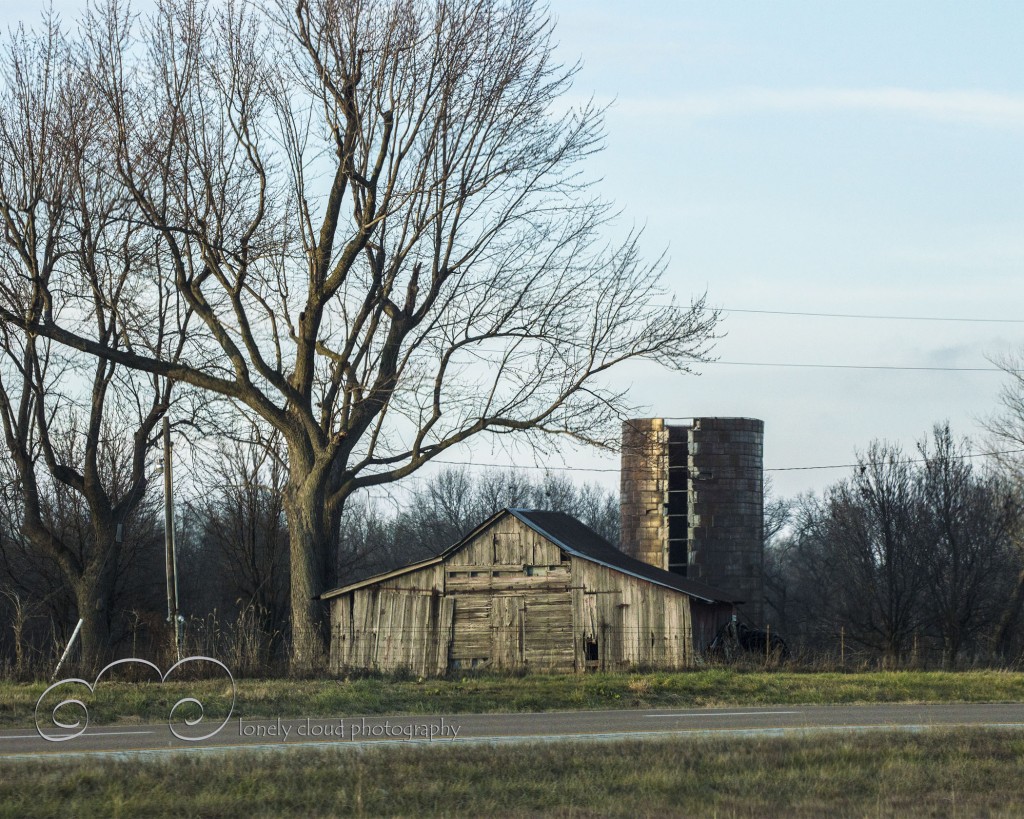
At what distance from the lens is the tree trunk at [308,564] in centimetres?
2594

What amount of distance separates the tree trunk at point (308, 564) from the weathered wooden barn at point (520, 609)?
4158 mm

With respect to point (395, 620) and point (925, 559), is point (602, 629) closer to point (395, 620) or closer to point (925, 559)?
point (395, 620)

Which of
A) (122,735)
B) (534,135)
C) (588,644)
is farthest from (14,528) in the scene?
(122,735)

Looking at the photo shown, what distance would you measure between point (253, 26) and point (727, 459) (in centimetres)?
2150

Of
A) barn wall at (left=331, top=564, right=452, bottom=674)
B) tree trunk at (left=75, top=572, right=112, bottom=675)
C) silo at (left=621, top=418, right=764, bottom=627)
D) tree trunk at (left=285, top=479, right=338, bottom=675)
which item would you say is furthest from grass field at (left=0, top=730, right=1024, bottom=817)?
silo at (left=621, top=418, right=764, bottom=627)

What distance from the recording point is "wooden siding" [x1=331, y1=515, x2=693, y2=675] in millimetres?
30422

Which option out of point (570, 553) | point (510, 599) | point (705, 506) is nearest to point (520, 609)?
point (510, 599)

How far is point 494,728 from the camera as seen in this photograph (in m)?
14.1

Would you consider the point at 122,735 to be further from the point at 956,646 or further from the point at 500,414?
the point at 956,646

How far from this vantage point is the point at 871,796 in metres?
9.32

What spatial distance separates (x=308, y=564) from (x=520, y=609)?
744 centimetres

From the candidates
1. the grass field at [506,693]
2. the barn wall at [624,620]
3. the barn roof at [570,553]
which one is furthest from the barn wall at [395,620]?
the grass field at [506,693]

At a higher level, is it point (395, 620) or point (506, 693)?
point (395, 620)

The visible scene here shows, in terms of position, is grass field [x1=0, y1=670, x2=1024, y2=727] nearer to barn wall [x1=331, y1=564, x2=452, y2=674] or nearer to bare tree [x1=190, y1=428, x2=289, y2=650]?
barn wall [x1=331, y1=564, x2=452, y2=674]
